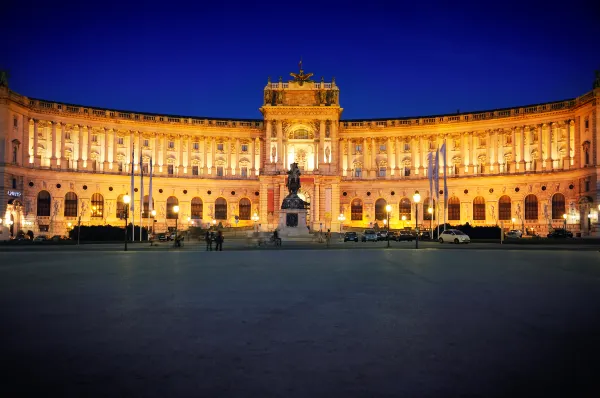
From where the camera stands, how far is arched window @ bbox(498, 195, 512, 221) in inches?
3698

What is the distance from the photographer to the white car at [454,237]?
5553cm

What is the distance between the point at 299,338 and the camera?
33.3ft

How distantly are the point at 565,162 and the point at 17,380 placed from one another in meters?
94.9

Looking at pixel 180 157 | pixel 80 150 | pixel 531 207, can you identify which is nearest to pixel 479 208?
pixel 531 207

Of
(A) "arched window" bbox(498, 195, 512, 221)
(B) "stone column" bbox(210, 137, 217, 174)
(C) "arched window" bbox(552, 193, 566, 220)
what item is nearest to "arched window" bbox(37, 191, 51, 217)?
(B) "stone column" bbox(210, 137, 217, 174)

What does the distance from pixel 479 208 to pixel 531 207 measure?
358 inches

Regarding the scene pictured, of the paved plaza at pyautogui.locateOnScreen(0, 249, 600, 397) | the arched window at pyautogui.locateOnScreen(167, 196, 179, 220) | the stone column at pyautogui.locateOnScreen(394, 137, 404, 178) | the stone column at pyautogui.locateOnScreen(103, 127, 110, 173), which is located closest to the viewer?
the paved plaza at pyautogui.locateOnScreen(0, 249, 600, 397)

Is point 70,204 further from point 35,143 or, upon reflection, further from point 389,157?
point 389,157

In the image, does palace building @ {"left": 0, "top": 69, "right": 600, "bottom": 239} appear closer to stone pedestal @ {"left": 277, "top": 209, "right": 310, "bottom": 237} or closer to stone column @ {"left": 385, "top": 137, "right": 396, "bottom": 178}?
stone column @ {"left": 385, "top": 137, "right": 396, "bottom": 178}

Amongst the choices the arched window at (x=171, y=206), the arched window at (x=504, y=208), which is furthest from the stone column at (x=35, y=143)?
the arched window at (x=504, y=208)

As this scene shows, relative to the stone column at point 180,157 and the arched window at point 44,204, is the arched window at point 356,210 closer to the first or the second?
the stone column at point 180,157

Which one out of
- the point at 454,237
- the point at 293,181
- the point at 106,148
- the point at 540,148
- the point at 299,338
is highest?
the point at 106,148

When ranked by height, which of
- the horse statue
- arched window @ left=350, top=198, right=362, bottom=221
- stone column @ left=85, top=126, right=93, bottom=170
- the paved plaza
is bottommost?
the paved plaza

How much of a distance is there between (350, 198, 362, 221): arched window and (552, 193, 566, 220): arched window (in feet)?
115
